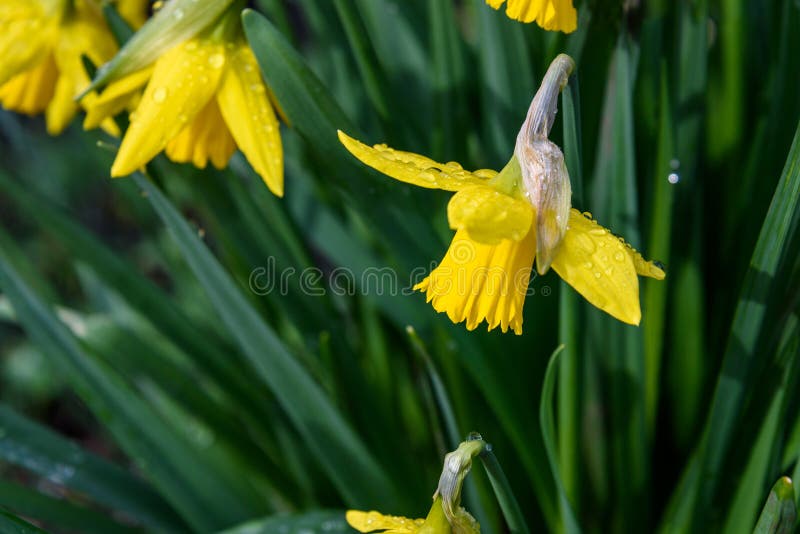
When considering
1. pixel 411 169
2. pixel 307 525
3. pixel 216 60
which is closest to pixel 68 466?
pixel 307 525

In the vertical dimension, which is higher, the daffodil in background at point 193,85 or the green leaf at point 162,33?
the green leaf at point 162,33

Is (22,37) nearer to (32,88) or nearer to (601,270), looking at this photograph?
(32,88)

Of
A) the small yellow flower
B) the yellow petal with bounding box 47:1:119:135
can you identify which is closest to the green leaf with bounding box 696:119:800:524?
the small yellow flower

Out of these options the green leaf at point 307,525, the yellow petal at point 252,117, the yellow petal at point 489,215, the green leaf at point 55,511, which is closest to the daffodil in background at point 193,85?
the yellow petal at point 252,117

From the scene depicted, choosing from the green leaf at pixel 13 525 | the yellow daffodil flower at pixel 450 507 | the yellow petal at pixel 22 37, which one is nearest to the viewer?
the yellow daffodil flower at pixel 450 507

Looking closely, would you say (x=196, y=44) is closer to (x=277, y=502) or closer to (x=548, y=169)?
(x=548, y=169)

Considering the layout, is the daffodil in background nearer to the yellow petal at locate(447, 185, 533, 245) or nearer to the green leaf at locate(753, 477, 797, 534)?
the yellow petal at locate(447, 185, 533, 245)

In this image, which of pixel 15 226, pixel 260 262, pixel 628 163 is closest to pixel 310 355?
pixel 260 262

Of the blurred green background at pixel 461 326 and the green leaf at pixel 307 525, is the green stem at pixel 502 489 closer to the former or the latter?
the blurred green background at pixel 461 326

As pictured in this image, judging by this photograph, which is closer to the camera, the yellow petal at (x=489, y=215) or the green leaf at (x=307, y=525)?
the yellow petal at (x=489, y=215)
